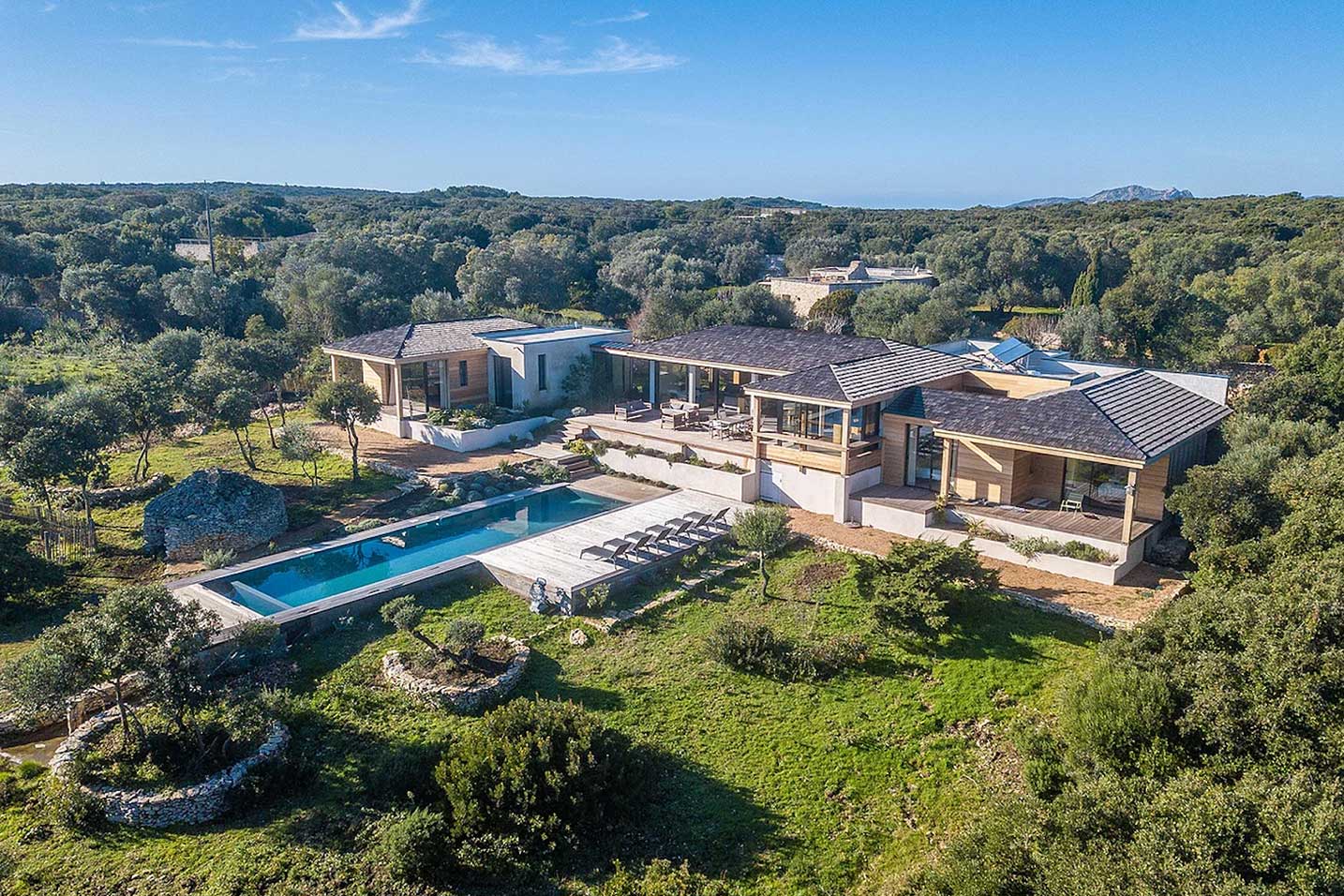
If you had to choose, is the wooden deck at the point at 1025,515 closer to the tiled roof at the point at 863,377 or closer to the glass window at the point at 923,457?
the glass window at the point at 923,457

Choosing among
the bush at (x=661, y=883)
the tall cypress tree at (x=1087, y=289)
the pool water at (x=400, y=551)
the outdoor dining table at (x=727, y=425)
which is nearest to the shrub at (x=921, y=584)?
the bush at (x=661, y=883)

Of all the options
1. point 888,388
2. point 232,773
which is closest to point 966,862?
point 232,773

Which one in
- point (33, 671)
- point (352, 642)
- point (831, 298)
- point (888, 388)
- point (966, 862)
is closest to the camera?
point (966, 862)

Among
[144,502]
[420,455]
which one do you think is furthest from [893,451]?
[144,502]

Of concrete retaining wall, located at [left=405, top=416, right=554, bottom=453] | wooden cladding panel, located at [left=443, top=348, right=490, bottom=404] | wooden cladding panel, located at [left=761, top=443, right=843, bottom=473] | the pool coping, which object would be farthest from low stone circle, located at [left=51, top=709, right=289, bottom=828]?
wooden cladding panel, located at [left=443, top=348, right=490, bottom=404]

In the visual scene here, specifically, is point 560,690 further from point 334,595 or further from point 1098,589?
point 1098,589

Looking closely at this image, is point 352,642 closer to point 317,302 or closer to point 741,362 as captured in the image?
point 741,362
